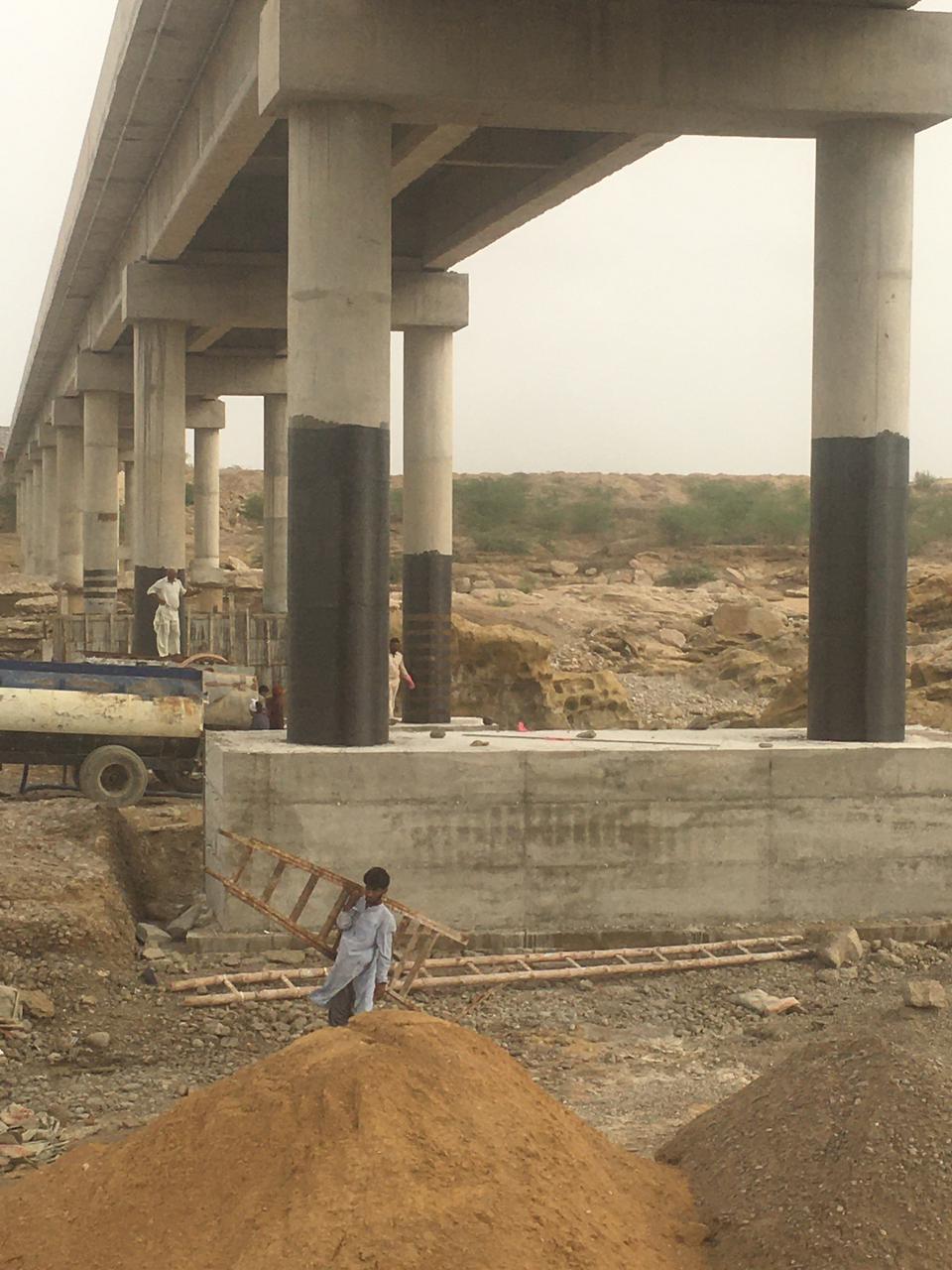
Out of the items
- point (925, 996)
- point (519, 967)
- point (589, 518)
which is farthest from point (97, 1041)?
point (589, 518)

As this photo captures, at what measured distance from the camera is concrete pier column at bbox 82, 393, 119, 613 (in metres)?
37.3

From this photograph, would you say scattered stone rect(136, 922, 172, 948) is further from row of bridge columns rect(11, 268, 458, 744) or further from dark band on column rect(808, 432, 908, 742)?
dark band on column rect(808, 432, 908, 742)

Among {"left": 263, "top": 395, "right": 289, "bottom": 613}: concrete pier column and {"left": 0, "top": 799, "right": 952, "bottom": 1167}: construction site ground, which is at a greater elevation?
{"left": 263, "top": 395, "right": 289, "bottom": 613}: concrete pier column

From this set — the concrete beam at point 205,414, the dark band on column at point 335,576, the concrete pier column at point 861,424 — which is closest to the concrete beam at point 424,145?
the concrete pier column at point 861,424

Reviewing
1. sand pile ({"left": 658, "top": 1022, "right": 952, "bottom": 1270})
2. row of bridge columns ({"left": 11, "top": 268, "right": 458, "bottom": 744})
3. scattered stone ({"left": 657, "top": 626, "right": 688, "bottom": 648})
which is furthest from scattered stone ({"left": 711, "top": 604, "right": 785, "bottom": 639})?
sand pile ({"left": 658, "top": 1022, "right": 952, "bottom": 1270})

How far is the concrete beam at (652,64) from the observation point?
13.2 metres

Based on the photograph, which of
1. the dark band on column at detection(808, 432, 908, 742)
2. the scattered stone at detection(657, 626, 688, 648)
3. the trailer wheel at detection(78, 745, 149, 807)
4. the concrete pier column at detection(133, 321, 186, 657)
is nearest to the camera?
the dark band on column at detection(808, 432, 908, 742)

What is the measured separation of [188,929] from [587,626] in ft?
86.0

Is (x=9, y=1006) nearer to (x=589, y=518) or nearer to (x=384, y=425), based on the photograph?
(x=384, y=425)

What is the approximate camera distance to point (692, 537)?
255ft

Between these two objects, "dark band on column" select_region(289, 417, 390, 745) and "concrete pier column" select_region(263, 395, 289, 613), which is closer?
"dark band on column" select_region(289, 417, 390, 745)

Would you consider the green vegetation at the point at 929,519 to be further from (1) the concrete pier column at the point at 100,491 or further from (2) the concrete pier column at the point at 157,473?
(2) the concrete pier column at the point at 157,473

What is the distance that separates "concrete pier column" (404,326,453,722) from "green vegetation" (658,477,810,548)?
51.3m

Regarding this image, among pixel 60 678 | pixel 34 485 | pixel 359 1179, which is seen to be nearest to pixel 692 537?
pixel 34 485
